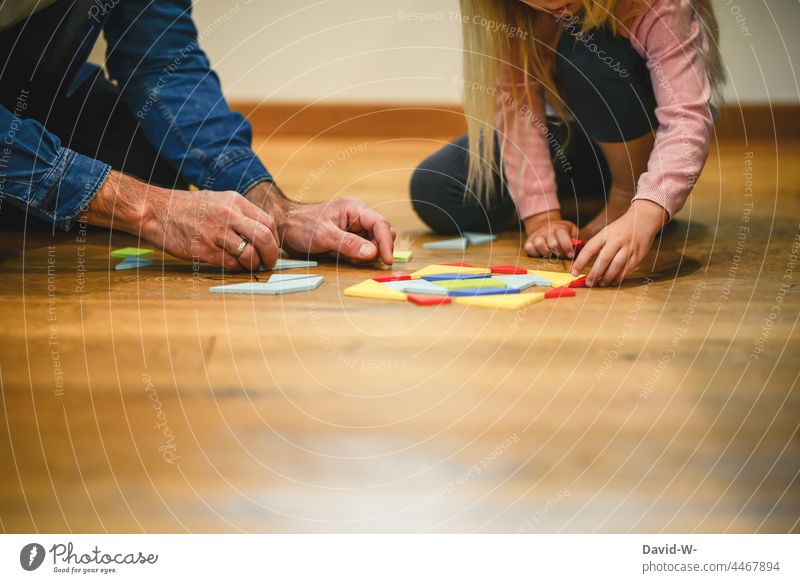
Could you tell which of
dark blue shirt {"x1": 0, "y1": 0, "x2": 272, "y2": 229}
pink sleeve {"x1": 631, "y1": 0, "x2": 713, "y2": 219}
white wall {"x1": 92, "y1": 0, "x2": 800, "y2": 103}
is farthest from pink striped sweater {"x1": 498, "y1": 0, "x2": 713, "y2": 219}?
white wall {"x1": 92, "y1": 0, "x2": 800, "y2": 103}

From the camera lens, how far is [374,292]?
2.03 feet

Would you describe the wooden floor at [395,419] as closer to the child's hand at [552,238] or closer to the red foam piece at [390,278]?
the red foam piece at [390,278]

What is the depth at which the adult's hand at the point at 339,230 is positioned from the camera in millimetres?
693

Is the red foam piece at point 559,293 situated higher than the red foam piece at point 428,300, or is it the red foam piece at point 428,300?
the red foam piece at point 559,293

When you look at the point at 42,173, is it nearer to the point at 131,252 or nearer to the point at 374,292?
the point at 131,252

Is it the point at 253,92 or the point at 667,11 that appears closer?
the point at 667,11

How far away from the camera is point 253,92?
184 cm
